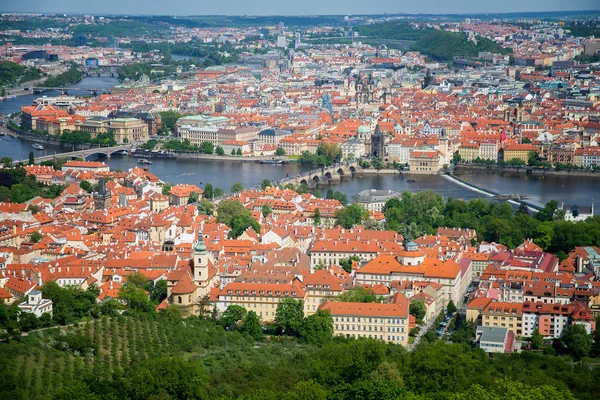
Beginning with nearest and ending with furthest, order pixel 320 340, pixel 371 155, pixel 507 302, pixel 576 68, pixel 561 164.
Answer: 1. pixel 320 340
2. pixel 507 302
3. pixel 561 164
4. pixel 371 155
5. pixel 576 68

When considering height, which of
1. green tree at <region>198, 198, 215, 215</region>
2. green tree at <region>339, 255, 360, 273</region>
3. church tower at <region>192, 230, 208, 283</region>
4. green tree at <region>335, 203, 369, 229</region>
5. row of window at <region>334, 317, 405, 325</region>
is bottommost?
green tree at <region>198, 198, 215, 215</region>

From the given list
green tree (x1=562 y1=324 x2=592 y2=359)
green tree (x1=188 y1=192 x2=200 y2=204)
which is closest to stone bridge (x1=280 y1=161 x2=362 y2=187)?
green tree (x1=188 y1=192 x2=200 y2=204)

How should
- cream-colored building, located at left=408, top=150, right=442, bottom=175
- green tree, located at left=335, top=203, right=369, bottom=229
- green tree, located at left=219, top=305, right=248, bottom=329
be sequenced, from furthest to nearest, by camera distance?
cream-colored building, located at left=408, top=150, right=442, bottom=175, green tree, located at left=335, top=203, right=369, bottom=229, green tree, located at left=219, top=305, right=248, bottom=329

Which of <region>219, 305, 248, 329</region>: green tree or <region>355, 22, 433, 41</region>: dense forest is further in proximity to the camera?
<region>355, 22, 433, 41</region>: dense forest

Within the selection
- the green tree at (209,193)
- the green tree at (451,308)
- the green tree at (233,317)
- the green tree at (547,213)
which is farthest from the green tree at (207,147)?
the green tree at (233,317)

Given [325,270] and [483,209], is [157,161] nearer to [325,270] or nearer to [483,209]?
[483,209]

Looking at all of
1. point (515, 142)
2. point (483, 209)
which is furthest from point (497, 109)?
point (483, 209)

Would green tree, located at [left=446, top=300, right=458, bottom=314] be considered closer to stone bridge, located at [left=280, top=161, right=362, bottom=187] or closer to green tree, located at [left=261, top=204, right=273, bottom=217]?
green tree, located at [left=261, top=204, right=273, bottom=217]
